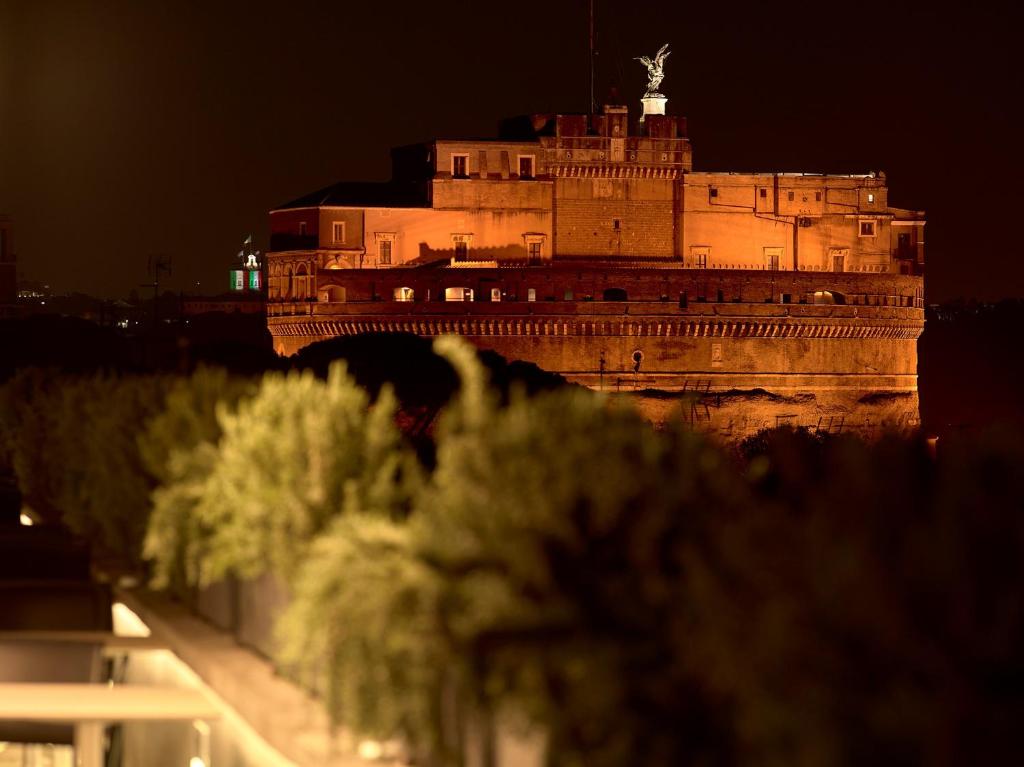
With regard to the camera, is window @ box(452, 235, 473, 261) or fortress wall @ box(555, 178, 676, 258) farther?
fortress wall @ box(555, 178, 676, 258)

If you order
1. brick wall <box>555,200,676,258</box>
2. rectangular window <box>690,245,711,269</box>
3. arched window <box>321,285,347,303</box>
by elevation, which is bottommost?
arched window <box>321,285,347,303</box>

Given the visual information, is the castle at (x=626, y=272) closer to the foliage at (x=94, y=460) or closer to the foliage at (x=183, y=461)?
the foliage at (x=94, y=460)

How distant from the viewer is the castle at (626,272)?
5728cm

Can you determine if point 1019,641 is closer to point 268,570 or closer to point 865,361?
point 268,570

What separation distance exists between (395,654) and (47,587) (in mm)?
7251

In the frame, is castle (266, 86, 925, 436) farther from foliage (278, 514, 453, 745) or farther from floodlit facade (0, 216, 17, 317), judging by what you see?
foliage (278, 514, 453, 745)

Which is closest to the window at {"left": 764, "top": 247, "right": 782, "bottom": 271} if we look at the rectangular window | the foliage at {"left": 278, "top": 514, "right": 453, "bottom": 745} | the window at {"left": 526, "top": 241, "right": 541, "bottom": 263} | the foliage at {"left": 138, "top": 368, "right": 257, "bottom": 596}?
the rectangular window

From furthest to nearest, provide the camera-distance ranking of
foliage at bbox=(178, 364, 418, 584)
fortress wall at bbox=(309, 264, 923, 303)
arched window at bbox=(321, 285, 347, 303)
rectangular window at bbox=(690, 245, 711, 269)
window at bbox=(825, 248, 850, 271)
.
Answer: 1. window at bbox=(825, 248, 850, 271)
2. rectangular window at bbox=(690, 245, 711, 269)
3. arched window at bbox=(321, 285, 347, 303)
4. fortress wall at bbox=(309, 264, 923, 303)
5. foliage at bbox=(178, 364, 418, 584)

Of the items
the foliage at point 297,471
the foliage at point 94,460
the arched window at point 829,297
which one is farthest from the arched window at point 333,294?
the foliage at point 297,471

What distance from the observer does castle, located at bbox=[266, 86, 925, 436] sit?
57.3 meters

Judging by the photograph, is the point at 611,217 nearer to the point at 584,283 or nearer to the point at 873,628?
the point at 584,283

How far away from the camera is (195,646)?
12.9 m

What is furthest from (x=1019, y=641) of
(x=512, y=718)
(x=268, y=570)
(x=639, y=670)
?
(x=268, y=570)

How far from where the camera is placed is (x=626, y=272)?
57656mm
